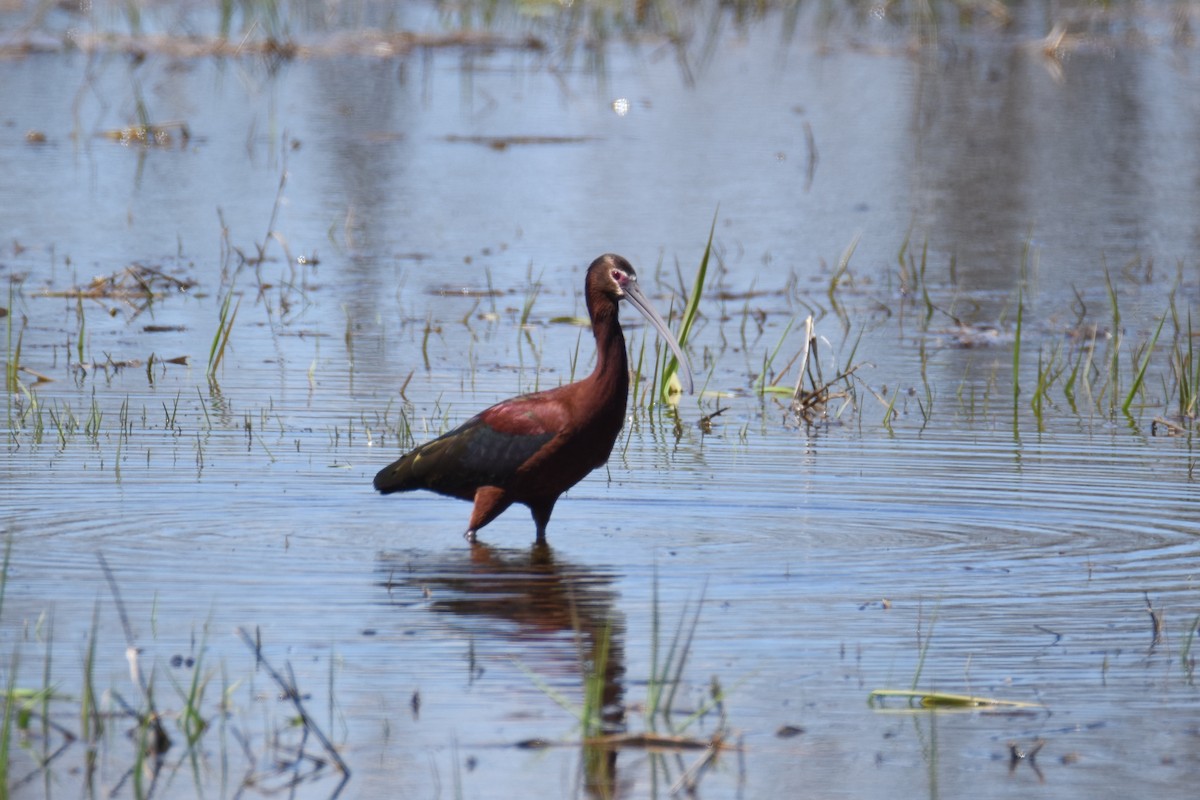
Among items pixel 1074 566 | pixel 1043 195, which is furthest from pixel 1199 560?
pixel 1043 195

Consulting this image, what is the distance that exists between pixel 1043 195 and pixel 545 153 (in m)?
4.04

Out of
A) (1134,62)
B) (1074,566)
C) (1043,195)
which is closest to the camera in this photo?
(1074,566)

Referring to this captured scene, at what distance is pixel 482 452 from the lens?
7203mm

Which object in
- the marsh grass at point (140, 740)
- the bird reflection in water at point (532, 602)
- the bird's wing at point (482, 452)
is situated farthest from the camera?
the bird's wing at point (482, 452)

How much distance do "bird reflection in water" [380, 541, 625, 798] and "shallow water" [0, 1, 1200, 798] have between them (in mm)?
20

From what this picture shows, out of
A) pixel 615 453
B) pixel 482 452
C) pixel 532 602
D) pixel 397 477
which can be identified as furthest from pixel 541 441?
pixel 615 453

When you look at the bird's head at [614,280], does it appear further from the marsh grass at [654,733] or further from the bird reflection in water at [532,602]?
the marsh grass at [654,733]

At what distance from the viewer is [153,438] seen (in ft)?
27.5

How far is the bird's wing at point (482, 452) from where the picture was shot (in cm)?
707

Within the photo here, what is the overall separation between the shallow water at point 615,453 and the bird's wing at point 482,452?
7.4 inches

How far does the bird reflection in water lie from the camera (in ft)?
18.1

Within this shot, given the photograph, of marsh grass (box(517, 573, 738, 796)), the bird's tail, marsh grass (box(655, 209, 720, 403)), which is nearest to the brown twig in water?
marsh grass (box(517, 573, 738, 796))

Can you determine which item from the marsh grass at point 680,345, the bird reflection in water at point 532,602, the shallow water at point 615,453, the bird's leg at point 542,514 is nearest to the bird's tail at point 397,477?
the shallow water at point 615,453

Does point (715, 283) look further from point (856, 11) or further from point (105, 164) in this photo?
point (856, 11)
